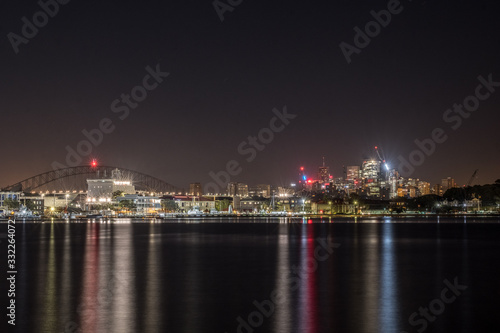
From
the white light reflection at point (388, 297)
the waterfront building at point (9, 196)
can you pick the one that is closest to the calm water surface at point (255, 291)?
the white light reflection at point (388, 297)

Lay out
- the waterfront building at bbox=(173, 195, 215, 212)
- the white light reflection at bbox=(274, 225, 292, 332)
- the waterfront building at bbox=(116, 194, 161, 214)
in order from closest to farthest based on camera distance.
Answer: the white light reflection at bbox=(274, 225, 292, 332) < the waterfront building at bbox=(116, 194, 161, 214) < the waterfront building at bbox=(173, 195, 215, 212)

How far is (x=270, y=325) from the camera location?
1584 cm

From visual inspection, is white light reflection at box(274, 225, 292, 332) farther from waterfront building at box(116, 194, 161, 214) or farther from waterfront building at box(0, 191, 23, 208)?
waterfront building at box(0, 191, 23, 208)

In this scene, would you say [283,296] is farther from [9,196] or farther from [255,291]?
[9,196]

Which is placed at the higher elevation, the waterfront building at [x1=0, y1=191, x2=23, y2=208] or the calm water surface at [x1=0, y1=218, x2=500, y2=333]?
the waterfront building at [x1=0, y1=191, x2=23, y2=208]

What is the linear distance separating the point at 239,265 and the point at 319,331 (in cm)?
1608

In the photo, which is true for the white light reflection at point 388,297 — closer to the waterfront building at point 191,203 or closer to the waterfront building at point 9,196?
the waterfront building at point 9,196

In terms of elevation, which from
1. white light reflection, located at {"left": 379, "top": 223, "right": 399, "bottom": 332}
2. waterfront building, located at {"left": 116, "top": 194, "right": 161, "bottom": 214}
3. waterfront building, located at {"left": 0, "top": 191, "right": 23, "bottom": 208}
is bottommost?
white light reflection, located at {"left": 379, "top": 223, "right": 399, "bottom": 332}

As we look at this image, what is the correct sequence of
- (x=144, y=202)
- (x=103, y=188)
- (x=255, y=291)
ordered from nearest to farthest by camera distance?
(x=255, y=291)
(x=144, y=202)
(x=103, y=188)

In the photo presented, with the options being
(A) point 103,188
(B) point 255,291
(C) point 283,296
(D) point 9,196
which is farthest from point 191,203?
(C) point 283,296

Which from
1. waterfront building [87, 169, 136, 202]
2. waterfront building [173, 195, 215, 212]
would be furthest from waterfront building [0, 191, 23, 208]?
waterfront building [173, 195, 215, 212]

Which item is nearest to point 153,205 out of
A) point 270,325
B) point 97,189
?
point 97,189

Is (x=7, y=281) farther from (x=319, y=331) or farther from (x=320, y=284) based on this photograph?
(x=319, y=331)

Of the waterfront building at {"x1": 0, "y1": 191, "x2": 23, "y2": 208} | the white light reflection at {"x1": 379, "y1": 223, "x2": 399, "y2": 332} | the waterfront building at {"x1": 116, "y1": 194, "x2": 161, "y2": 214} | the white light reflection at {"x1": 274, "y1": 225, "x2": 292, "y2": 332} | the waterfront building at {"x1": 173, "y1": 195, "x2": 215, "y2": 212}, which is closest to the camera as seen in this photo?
the white light reflection at {"x1": 274, "y1": 225, "x2": 292, "y2": 332}
